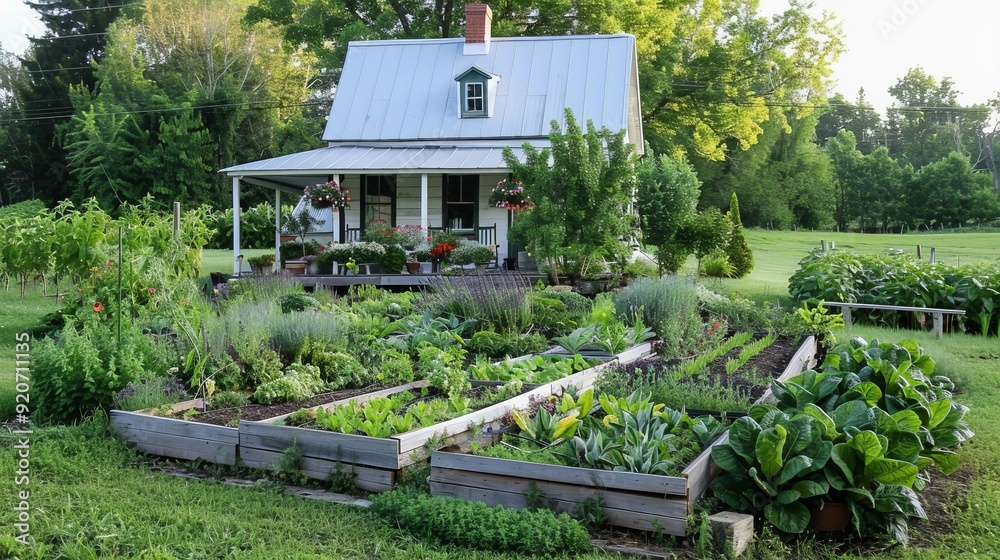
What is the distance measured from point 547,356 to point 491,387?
3.87ft

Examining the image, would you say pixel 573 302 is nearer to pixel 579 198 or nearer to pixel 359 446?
pixel 579 198

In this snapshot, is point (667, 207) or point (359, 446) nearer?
point (359, 446)

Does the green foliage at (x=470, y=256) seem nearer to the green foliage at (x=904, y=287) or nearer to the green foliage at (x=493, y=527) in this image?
the green foliage at (x=904, y=287)

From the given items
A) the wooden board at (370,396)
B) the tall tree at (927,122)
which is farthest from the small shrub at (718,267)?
the tall tree at (927,122)

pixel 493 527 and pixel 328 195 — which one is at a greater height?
pixel 328 195

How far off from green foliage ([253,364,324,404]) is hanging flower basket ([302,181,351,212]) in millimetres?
9976

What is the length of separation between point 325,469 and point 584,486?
62.1 inches

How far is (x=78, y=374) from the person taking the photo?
5543 mm

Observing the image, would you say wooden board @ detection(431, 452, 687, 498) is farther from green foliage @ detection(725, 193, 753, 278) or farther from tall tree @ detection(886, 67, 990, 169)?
tall tree @ detection(886, 67, 990, 169)

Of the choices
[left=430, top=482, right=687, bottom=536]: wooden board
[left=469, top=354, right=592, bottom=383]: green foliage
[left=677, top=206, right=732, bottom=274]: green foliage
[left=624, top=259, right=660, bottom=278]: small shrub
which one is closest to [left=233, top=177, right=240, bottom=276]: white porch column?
[left=624, top=259, right=660, bottom=278]: small shrub

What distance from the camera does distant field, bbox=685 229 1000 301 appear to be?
67.8 feet

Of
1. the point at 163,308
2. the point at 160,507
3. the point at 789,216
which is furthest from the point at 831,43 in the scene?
the point at 160,507

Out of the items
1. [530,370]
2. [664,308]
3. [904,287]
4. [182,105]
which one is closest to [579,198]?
[664,308]

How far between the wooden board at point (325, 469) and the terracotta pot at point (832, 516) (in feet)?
7.42
